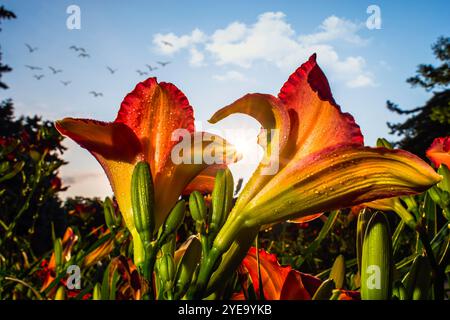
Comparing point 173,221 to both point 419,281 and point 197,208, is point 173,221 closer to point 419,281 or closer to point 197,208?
point 197,208

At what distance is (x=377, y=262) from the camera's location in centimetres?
37

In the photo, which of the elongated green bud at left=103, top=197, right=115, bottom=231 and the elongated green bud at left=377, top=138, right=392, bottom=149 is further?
the elongated green bud at left=103, top=197, right=115, bottom=231

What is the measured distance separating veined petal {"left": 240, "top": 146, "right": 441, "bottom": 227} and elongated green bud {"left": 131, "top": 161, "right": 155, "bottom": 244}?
96 millimetres

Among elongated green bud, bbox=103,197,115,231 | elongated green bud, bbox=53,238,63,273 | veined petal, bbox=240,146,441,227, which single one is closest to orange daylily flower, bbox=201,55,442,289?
veined petal, bbox=240,146,441,227

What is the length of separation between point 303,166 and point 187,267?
16 centimetres

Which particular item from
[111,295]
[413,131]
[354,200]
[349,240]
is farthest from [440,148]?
[413,131]

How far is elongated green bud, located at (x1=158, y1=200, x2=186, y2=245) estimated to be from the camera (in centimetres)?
45

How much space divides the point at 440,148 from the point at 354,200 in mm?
337

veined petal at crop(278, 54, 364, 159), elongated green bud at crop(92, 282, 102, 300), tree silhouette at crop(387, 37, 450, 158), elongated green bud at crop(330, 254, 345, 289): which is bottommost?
elongated green bud at crop(92, 282, 102, 300)

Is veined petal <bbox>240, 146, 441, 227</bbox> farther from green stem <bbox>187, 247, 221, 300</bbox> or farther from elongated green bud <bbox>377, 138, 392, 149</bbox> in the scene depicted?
elongated green bud <bbox>377, 138, 392, 149</bbox>

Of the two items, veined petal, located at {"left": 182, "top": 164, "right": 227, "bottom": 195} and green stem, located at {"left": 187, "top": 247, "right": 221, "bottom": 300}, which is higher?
veined petal, located at {"left": 182, "top": 164, "right": 227, "bottom": 195}

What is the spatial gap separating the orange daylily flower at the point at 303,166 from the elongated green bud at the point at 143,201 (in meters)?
0.07

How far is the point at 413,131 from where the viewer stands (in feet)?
58.7

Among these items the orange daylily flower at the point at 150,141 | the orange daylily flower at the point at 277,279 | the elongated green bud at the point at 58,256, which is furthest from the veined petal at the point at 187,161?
the elongated green bud at the point at 58,256
